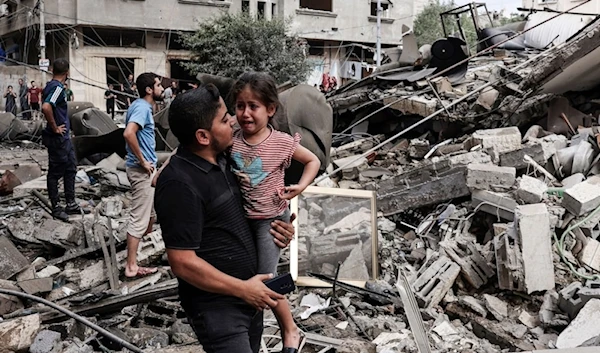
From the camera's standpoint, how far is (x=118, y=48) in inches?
838

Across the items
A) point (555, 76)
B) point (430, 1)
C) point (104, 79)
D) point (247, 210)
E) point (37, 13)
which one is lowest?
point (247, 210)

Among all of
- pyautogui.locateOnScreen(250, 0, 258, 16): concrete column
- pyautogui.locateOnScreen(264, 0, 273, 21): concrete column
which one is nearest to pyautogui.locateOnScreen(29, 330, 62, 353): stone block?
pyautogui.locateOnScreen(250, 0, 258, 16): concrete column

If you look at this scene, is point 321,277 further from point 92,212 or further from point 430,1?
Answer: point 430,1

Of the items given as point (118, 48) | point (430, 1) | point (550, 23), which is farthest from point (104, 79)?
point (430, 1)

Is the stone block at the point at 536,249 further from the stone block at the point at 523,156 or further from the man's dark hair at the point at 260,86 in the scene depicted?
the man's dark hair at the point at 260,86

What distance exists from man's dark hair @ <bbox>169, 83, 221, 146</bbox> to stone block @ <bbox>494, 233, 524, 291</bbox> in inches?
124

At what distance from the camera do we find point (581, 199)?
4820 millimetres

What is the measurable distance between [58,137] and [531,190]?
4470mm

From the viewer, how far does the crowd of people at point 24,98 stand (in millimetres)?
17906

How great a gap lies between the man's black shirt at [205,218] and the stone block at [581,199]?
12.0 feet

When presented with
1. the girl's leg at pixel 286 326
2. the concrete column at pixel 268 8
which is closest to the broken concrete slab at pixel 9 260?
the girl's leg at pixel 286 326

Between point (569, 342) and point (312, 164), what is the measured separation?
2.33 metres

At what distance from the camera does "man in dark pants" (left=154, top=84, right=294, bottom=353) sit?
1861 mm

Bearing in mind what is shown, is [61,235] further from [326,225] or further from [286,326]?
[286,326]
